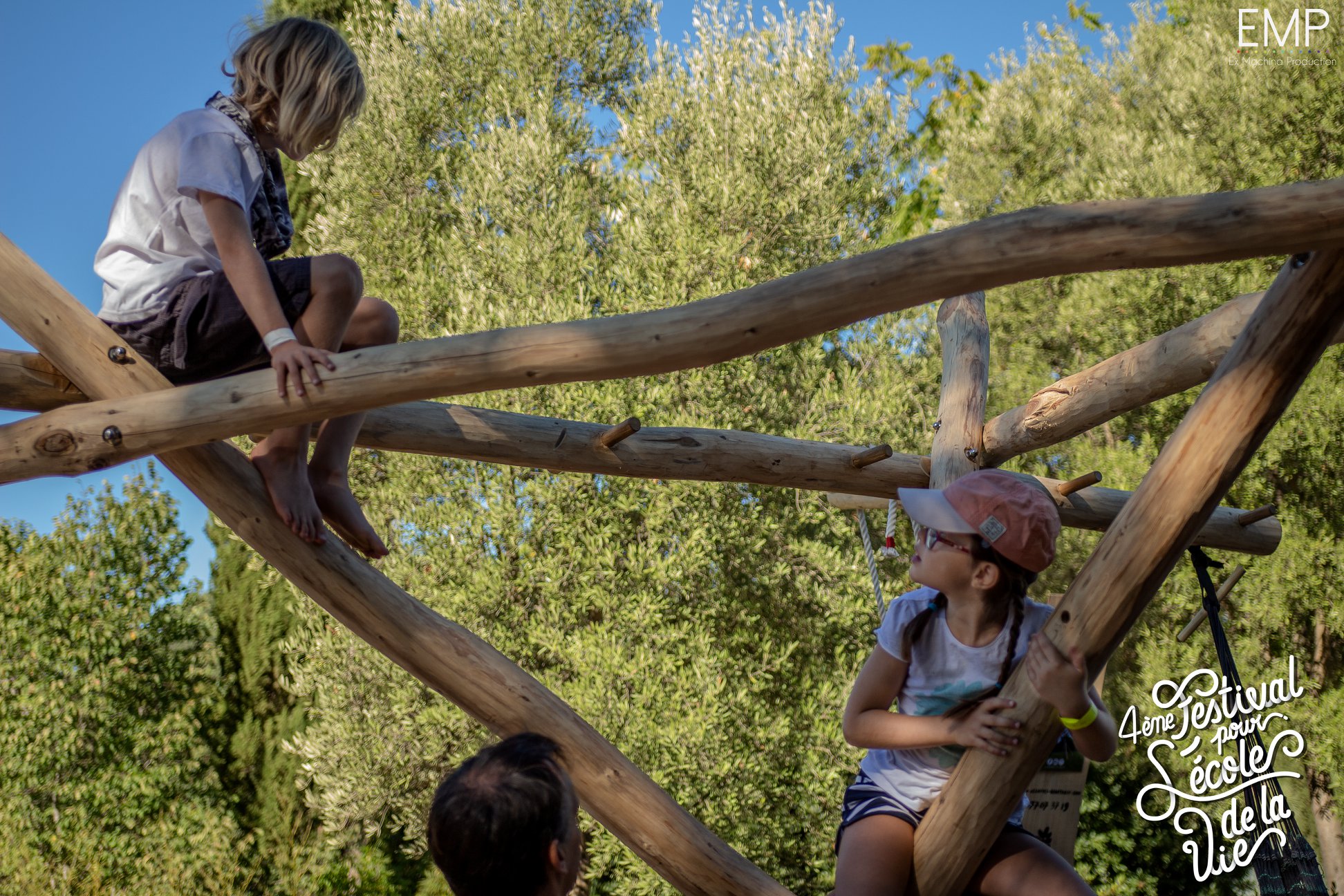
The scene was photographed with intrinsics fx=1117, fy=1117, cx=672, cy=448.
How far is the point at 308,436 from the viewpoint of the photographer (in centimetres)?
211

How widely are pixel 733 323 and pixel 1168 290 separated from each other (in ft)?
33.1

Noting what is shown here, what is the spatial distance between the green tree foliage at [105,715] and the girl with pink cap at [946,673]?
8.11 m

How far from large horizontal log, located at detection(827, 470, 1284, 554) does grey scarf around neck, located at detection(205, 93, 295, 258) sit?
2.14 meters

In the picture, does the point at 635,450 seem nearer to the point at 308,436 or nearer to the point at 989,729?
the point at 308,436

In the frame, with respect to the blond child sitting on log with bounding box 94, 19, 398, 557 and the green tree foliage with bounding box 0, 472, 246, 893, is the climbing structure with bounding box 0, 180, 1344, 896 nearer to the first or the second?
the blond child sitting on log with bounding box 94, 19, 398, 557

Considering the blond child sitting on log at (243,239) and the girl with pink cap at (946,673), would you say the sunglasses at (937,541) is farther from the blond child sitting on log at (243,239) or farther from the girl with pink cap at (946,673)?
the blond child sitting on log at (243,239)

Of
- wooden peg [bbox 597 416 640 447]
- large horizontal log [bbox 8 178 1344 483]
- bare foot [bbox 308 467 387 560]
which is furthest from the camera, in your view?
wooden peg [bbox 597 416 640 447]

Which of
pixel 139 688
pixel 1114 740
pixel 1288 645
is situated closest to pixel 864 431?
pixel 1288 645

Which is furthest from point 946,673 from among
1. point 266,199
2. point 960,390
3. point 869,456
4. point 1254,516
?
point 1254,516

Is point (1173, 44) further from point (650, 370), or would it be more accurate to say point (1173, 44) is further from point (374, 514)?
point (650, 370)

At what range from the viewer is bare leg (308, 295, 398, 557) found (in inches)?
88.0

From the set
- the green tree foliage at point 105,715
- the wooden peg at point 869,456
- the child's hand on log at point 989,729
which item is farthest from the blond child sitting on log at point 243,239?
the green tree foliage at point 105,715

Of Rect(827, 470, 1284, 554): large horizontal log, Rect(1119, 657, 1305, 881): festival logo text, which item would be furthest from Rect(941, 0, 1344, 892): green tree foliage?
Rect(827, 470, 1284, 554): large horizontal log

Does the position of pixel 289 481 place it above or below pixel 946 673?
above
